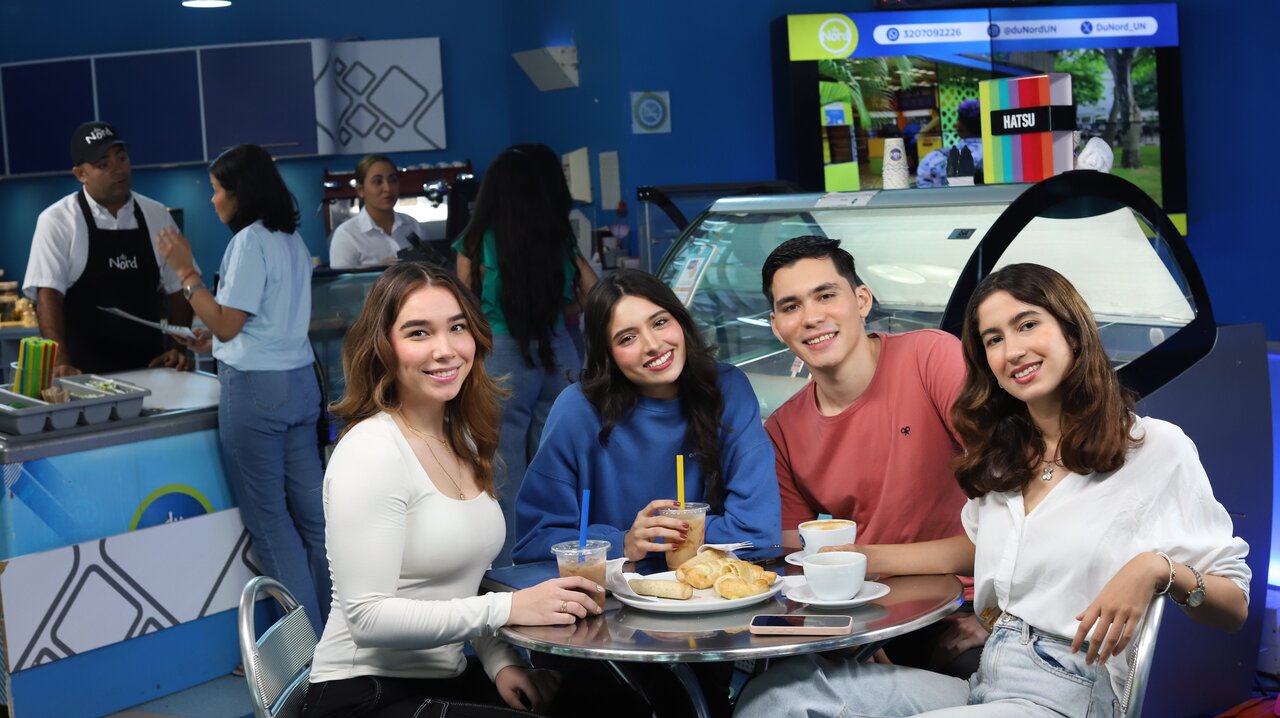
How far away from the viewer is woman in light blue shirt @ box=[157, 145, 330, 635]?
394 centimetres

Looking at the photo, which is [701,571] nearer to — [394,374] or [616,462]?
[616,462]

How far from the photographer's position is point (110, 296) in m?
4.79

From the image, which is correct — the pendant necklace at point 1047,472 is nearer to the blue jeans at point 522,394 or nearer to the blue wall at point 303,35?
the blue jeans at point 522,394

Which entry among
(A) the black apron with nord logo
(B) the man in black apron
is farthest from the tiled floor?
(A) the black apron with nord logo

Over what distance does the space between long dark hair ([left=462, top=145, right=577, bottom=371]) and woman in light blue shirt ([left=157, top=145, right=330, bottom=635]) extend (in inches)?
25.3

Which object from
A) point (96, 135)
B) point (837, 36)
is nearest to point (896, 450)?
point (96, 135)

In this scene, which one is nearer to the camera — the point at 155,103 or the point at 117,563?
the point at 117,563

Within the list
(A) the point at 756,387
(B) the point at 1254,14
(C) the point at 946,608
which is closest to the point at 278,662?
(C) the point at 946,608

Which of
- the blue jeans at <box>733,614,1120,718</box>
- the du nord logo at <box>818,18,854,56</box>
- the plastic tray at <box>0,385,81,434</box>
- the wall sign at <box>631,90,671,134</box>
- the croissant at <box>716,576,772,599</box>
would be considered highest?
the du nord logo at <box>818,18,854,56</box>

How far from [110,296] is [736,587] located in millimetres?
3554

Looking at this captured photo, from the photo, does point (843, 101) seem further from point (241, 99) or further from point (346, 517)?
point (346, 517)

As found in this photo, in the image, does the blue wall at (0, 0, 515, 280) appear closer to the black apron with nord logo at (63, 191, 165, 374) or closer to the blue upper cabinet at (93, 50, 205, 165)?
the blue upper cabinet at (93, 50, 205, 165)

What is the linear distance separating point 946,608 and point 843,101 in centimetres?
484

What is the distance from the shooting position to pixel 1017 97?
3.58 m
